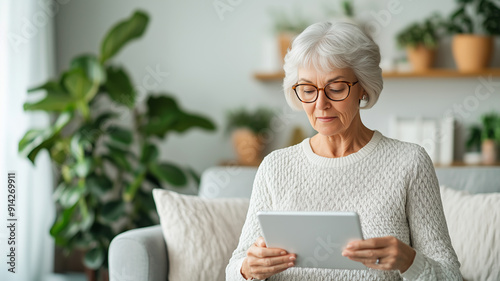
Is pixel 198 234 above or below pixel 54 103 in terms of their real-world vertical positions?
below

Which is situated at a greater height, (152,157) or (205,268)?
(152,157)

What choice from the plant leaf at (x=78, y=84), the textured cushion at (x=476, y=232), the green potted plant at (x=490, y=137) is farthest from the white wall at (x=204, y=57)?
the textured cushion at (x=476, y=232)

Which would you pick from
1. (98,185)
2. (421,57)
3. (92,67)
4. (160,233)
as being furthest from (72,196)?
(421,57)

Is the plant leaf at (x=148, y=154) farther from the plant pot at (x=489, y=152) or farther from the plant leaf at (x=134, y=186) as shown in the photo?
the plant pot at (x=489, y=152)

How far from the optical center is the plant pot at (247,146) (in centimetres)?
363

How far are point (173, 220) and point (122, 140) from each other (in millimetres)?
1106

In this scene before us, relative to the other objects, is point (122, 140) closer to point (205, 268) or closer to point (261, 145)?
point (261, 145)

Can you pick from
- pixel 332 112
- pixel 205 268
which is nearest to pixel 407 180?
pixel 332 112

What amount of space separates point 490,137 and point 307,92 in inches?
94.4

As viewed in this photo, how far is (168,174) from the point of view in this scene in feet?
9.93

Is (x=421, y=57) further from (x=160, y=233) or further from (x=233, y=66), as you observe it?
(x=160, y=233)

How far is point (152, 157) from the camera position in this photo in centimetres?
304

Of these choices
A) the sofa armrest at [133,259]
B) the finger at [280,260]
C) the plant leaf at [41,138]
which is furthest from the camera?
the plant leaf at [41,138]

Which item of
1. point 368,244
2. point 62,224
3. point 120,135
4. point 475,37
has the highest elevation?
point 475,37
